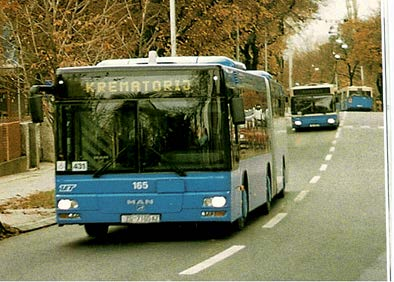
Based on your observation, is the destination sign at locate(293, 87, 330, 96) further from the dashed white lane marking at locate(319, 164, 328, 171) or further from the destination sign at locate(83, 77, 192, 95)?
the destination sign at locate(83, 77, 192, 95)

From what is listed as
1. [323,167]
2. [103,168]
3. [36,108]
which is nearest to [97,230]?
[103,168]

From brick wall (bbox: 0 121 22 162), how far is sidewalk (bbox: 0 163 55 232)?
0.58 metres

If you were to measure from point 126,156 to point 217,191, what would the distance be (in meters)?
1.14

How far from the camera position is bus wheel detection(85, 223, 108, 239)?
540 inches

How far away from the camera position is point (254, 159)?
50.0 ft

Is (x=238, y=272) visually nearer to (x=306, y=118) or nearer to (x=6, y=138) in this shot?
(x=6, y=138)

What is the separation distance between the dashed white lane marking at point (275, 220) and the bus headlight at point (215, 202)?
2349mm

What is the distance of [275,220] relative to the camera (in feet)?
51.5

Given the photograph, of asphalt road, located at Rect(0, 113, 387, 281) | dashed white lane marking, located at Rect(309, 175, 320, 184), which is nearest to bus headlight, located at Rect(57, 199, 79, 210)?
asphalt road, located at Rect(0, 113, 387, 281)

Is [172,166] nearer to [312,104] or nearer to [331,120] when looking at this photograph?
[312,104]

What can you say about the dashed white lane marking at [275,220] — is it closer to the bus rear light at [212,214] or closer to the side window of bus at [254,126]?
the side window of bus at [254,126]

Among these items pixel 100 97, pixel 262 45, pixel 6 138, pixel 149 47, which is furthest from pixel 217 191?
pixel 262 45

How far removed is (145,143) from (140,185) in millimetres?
494

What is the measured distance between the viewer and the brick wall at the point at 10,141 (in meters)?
26.7
